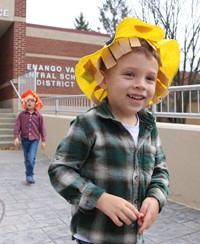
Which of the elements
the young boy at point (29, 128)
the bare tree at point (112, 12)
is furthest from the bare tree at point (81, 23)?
the young boy at point (29, 128)

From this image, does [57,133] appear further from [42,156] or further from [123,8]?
[123,8]

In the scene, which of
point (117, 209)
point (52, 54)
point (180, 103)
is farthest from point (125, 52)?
point (52, 54)

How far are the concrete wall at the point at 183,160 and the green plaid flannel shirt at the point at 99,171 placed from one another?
9.94ft

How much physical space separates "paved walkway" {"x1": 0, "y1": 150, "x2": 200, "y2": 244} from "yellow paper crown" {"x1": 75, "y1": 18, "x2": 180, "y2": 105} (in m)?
2.15

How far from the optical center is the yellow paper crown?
143cm

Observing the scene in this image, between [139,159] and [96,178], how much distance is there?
210 mm

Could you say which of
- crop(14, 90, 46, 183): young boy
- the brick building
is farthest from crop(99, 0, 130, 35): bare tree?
crop(14, 90, 46, 183): young boy

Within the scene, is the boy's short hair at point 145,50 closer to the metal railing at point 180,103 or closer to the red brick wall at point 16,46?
the metal railing at point 180,103

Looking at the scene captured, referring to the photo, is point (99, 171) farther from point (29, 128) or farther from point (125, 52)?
point (29, 128)

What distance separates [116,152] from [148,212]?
0.90 feet

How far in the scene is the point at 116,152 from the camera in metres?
1.43

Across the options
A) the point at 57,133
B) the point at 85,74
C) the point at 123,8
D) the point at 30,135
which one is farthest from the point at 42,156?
the point at 123,8

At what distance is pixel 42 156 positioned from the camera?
9352 mm

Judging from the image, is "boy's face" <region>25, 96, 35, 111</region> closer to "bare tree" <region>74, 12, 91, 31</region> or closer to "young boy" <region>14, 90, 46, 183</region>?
"young boy" <region>14, 90, 46, 183</region>
